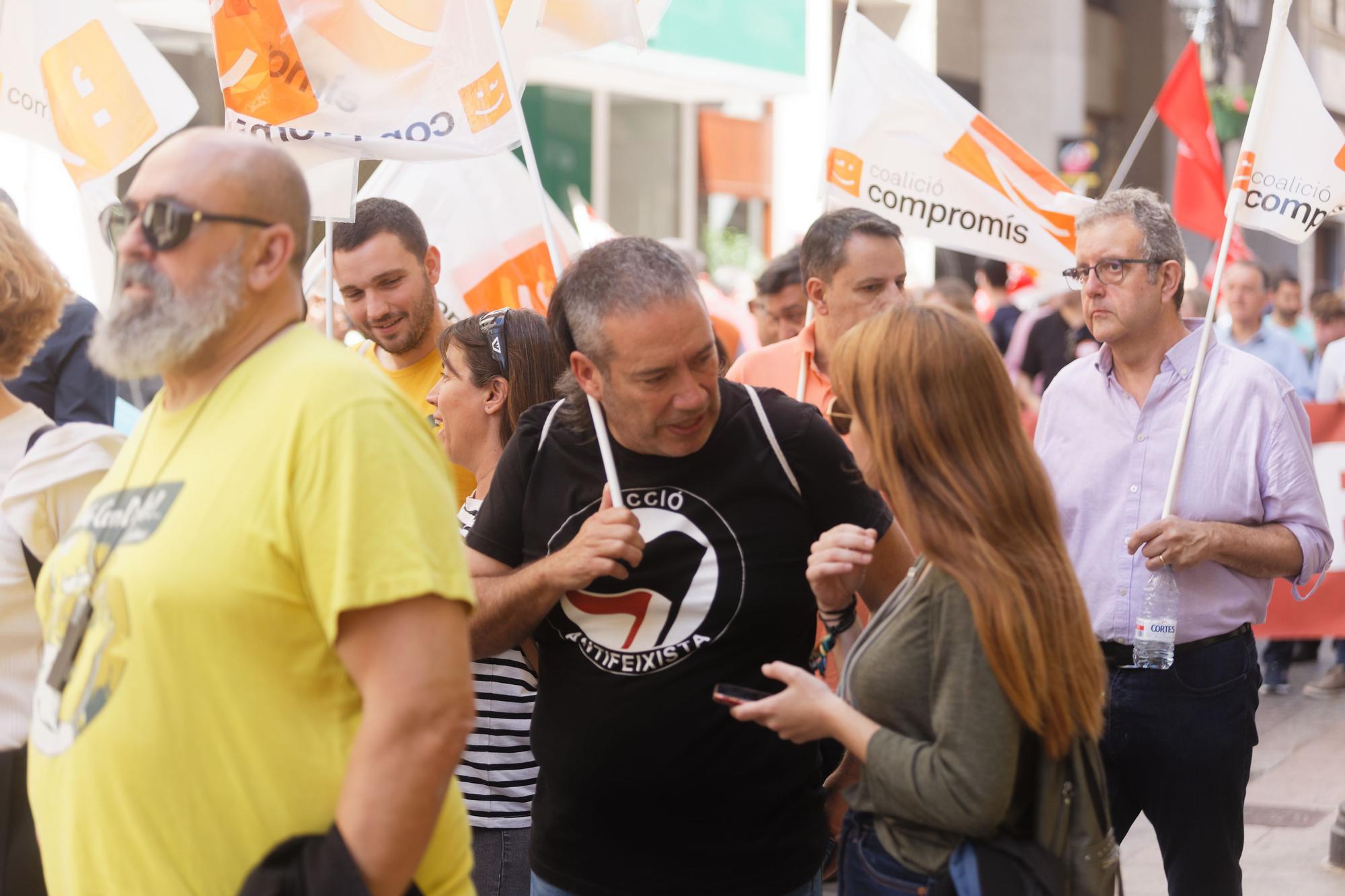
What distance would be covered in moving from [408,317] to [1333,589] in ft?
16.5

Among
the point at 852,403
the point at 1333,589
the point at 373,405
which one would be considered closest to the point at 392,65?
the point at 852,403

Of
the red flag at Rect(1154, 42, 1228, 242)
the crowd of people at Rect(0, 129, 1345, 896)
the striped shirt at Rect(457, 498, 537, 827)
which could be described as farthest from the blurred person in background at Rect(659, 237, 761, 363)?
the striped shirt at Rect(457, 498, 537, 827)

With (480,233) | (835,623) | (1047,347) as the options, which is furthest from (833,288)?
(1047,347)

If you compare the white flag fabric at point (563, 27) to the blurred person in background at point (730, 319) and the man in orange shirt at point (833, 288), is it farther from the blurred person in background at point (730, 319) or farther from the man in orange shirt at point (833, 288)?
the blurred person in background at point (730, 319)

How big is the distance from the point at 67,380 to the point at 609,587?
266 cm

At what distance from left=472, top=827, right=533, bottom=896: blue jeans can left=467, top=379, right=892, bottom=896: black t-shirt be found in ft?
1.41

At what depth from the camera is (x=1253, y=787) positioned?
271 inches

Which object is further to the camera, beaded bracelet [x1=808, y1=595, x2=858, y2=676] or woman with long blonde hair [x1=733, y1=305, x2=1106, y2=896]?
beaded bracelet [x1=808, y1=595, x2=858, y2=676]

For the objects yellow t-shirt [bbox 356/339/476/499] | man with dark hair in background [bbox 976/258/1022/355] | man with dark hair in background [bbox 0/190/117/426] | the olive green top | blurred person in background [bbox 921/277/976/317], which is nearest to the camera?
the olive green top

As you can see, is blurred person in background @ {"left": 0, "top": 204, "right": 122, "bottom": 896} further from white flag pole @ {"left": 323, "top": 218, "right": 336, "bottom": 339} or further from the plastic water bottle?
the plastic water bottle

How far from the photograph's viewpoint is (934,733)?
2.49 meters

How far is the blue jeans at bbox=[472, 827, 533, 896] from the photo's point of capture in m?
3.40

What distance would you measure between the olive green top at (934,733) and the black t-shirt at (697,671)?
11.8 inches

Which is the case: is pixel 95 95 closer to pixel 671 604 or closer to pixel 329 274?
pixel 329 274
